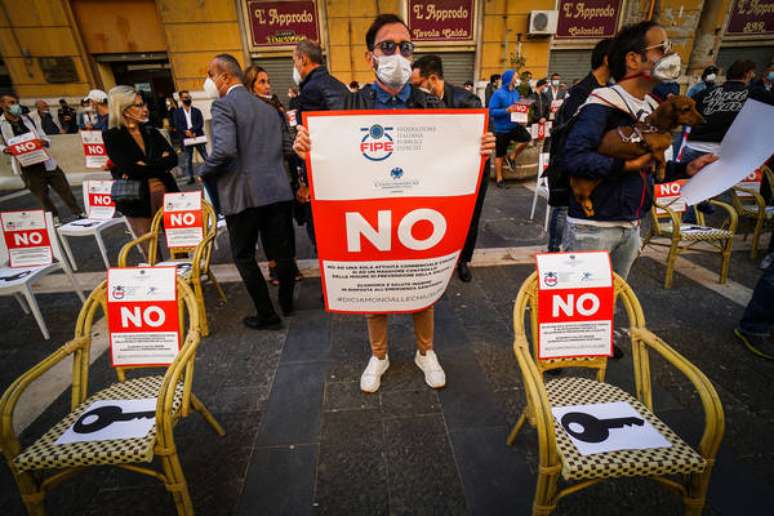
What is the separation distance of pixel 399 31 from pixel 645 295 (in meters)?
3.45

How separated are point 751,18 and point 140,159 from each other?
71.0 ft

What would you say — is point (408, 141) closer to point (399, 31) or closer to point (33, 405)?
point (399, 31)

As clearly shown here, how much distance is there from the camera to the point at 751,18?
45.7ft

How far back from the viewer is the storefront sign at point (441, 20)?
42.2ft

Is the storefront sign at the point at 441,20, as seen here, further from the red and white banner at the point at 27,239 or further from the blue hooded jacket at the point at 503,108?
the red and white banner at the point at 27,239

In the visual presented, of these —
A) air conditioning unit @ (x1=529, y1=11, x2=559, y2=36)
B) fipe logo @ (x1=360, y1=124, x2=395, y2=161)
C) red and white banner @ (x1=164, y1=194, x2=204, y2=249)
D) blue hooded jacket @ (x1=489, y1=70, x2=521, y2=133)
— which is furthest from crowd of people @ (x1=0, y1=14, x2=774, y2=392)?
air conditioning unit @ (x1=529, y1=11, x2=559, y2=36)

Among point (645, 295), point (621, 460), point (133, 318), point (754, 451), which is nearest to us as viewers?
point (621, 460)

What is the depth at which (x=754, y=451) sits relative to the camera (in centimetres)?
197

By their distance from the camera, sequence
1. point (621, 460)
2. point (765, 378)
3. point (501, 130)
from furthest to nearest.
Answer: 1. point (501, 130)
2. point (765, 378)
3. point (621, 460)

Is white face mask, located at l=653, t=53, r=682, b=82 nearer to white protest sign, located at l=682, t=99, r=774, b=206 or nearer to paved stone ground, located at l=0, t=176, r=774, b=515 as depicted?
white protest sign, located at l=682, t=99, r=774, b=206

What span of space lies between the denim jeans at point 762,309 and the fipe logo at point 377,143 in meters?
3.08

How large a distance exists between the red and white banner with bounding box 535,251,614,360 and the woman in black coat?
12.4ft

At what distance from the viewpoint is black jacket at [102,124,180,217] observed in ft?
11.3

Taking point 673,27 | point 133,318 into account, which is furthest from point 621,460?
point 673,27
